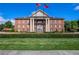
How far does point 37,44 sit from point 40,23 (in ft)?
2.80

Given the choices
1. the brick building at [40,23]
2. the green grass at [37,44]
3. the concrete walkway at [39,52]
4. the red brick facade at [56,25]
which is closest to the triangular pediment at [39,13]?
the brick building at [40,23]

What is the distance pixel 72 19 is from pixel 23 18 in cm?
195

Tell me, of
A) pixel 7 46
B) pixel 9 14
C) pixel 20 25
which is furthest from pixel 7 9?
pixel 7 46

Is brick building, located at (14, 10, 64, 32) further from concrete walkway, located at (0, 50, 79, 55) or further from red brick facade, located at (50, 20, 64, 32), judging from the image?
concrete walkway, located at (0, 50, 79, 55)

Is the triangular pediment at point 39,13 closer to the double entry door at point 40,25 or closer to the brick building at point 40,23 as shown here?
the brick building at point 40,23

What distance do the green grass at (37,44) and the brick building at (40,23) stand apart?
1.46ft

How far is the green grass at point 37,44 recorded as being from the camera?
9.56 m

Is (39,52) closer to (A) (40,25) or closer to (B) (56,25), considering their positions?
(A) (40,25)

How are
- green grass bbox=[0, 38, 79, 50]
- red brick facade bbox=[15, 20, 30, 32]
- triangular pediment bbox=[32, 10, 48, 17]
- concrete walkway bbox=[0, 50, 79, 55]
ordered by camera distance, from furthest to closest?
red brick facade bbox=[15, 20, 30, 32]
triangular pediment bbox=[32, 10, 48, 17]
green grass bbox=[0, 38, 79, 50]
concrete walkway bbox=[0, 50, 79, 55]

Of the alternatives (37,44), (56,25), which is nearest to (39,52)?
(37,44)

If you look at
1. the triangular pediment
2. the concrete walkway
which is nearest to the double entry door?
the triangular pediment

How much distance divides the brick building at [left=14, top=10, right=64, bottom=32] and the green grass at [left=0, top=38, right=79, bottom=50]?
45 centimetres

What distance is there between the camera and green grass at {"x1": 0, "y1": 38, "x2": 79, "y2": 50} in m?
9.56

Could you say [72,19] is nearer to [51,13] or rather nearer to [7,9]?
[51,13]
